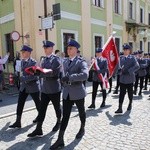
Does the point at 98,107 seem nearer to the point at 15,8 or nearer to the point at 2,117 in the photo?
the point at 2,117

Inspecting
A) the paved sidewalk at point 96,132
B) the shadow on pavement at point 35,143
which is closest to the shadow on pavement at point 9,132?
the paved sidewalk at point 96,132

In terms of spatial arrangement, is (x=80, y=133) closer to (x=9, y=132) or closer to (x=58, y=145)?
(x=58, y=145)

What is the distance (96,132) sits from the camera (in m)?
5.26

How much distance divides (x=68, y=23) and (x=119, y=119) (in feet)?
29.0

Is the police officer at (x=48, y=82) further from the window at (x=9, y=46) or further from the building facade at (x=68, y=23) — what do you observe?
the window at (x=9, y=46)

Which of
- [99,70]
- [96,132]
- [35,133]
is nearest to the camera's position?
[35,133]

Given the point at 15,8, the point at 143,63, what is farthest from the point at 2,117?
the point at 15,8

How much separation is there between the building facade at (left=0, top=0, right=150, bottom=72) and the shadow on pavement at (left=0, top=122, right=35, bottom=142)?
7.01 m

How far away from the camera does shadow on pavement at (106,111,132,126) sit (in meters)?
5.86

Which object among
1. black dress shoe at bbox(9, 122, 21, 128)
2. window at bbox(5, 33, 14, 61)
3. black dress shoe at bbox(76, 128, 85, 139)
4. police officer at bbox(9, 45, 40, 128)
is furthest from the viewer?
window at bbox(5, 33, 14, 61)

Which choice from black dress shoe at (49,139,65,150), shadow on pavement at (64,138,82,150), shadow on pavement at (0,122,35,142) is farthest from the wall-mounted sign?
black dress shoe at (49,139,65,150)

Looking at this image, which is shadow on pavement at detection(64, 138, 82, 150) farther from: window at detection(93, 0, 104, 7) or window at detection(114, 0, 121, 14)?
window at detection(114, 0, 121, 14)

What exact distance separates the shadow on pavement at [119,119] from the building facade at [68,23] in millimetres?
6725

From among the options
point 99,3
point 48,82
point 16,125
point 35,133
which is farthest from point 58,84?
point 99,3
